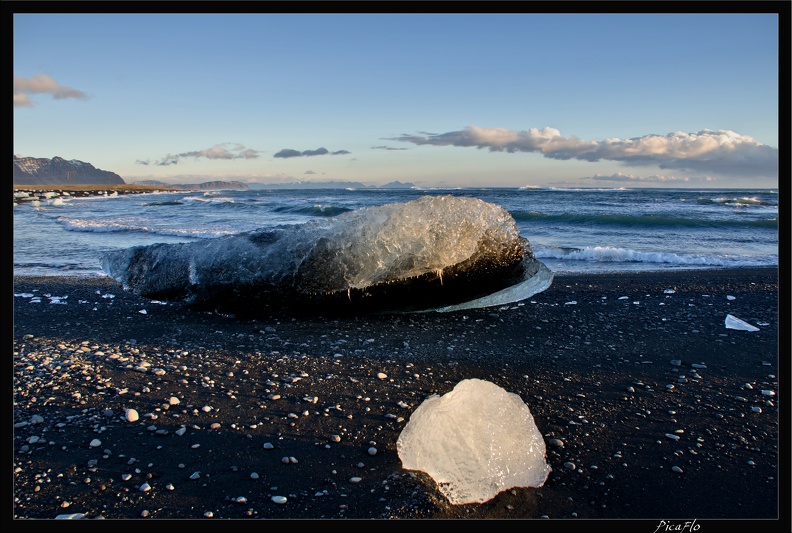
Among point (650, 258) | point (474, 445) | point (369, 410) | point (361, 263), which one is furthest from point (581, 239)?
point (474, 445)

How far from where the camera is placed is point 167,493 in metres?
2.65

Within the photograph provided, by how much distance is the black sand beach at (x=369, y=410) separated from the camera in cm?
265

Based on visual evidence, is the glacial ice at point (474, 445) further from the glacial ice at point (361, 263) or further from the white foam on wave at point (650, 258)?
the white foam on wave at point (650, 258)

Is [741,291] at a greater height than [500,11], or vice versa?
[500,11]

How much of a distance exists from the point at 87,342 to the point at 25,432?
1.85 metres

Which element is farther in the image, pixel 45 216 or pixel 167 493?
pixel 45 216

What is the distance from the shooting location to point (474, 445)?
288cm
